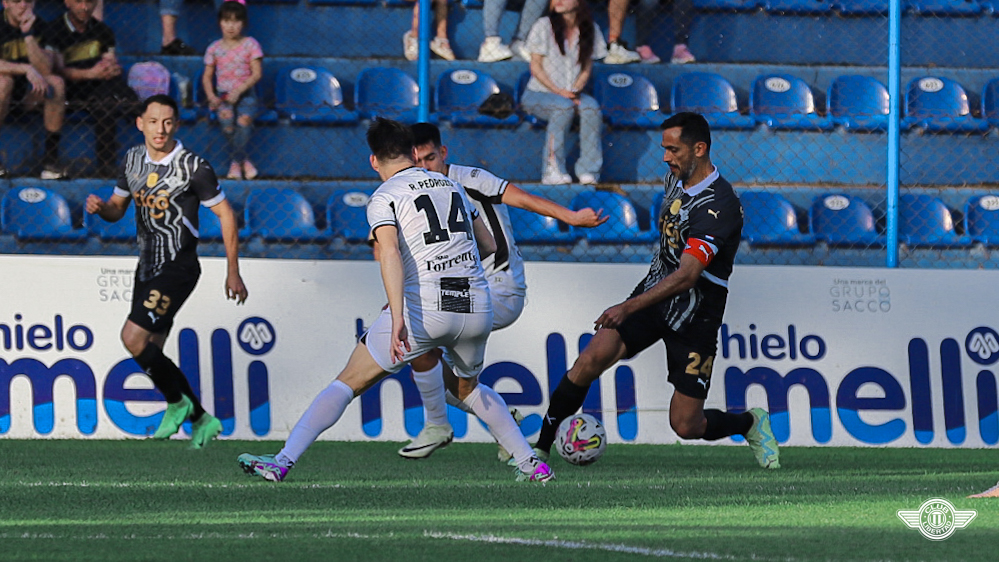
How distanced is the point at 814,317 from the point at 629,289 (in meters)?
1.27

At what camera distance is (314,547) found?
4.33 m

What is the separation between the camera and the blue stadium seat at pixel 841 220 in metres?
11.6

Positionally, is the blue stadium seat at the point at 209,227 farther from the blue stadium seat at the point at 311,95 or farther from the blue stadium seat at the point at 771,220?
the blue stadium seat at the point at 771,220

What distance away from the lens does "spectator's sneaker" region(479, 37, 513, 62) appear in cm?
1262

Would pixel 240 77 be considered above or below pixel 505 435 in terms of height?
above

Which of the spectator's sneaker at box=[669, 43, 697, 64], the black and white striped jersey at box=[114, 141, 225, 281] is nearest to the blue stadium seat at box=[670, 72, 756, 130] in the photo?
the spectator's sneaker at box=[669, 43, 697, 64]

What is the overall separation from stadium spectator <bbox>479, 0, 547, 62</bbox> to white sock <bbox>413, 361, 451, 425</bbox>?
17.4 ft

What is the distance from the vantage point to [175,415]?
27.7 feet

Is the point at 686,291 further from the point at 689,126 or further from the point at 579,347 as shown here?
the point at 579,347

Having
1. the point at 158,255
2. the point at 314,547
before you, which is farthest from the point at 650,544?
Result: the point at 158,255

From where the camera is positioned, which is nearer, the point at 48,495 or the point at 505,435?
the point at 48,495

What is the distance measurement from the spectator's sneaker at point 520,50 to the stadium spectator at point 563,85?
44cm

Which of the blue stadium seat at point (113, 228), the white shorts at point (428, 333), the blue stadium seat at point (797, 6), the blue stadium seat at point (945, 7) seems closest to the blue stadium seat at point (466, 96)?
the blue stadium seat at point (113, 228)

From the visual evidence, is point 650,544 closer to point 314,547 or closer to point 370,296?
point 314,547
